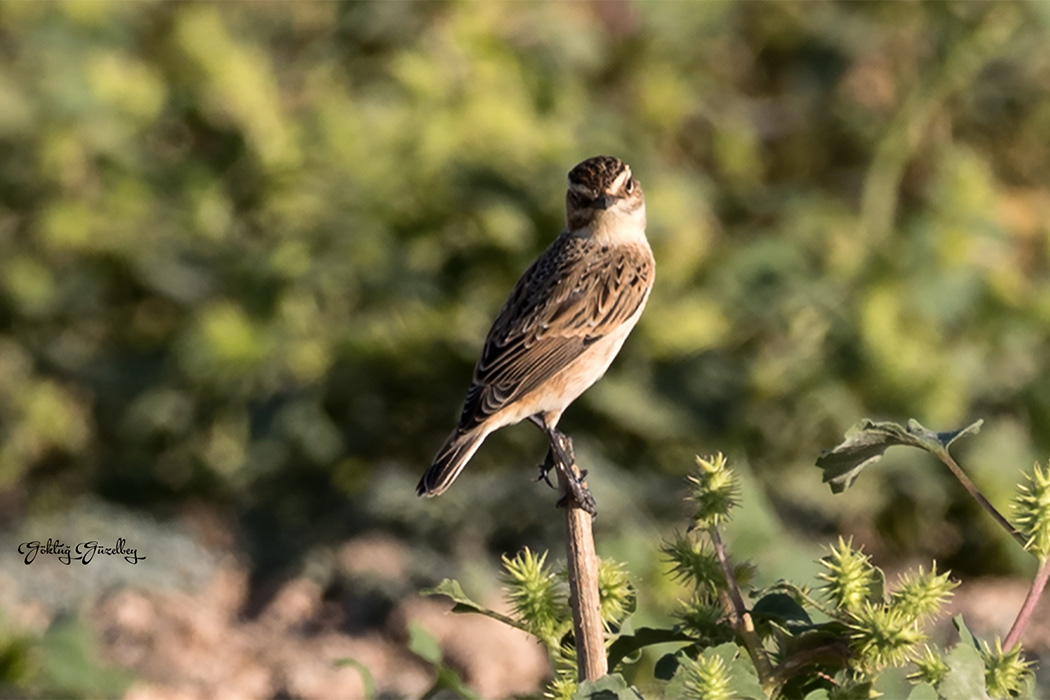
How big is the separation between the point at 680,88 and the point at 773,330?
7.16ft

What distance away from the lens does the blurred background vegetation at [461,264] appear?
5.83 metres

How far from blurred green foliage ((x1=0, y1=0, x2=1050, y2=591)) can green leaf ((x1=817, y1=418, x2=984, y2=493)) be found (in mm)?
2708

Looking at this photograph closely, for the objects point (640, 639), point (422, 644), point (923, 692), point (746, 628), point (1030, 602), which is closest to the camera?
point (923, 692)

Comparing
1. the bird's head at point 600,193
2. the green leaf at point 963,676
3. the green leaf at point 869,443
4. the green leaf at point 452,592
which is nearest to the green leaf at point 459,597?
the green leaf at point 452,592

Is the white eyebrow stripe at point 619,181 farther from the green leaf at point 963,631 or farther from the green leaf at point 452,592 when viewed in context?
the green leaf at point 963,631

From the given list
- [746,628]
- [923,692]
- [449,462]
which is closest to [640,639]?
[746,628]

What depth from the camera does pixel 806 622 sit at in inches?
104

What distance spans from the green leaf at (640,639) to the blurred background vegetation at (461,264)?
1.61 metres

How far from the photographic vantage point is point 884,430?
97.4 inches

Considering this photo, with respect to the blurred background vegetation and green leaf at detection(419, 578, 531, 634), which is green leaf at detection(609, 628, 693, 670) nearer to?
green leaf at detection(419, 578, 531, 634)

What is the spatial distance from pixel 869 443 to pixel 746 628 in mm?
389

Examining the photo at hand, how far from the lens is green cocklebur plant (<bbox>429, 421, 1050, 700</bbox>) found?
2.33 metres

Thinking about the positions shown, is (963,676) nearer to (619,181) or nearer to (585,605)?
(585,605)

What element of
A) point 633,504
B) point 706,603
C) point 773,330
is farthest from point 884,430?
point 773,330
